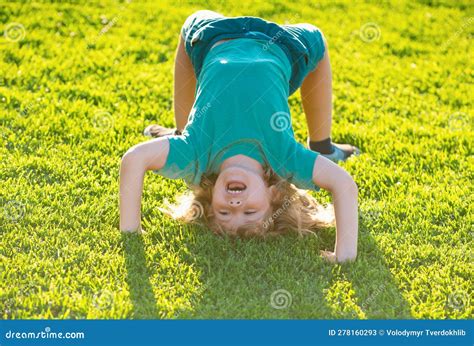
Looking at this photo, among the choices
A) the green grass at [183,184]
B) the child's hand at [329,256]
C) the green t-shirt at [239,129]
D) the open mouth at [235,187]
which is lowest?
the green grass at [183,184]

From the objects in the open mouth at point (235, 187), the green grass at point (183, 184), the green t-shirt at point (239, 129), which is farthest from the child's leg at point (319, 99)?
the open mouth at point (235, 187)

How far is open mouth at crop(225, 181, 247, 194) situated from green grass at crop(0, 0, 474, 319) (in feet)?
1.24

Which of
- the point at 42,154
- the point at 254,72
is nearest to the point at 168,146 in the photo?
the point at 254,72

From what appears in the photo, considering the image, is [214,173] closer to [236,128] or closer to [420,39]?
[236,128]

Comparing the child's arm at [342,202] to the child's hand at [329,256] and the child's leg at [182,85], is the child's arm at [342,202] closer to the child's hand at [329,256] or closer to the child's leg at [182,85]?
the child's hand at [329,256]

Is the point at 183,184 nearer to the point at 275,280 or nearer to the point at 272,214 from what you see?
the point at 272,214

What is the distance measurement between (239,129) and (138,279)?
1.03 meters

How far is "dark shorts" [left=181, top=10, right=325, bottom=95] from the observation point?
500 cm

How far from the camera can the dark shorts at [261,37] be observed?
197 inches

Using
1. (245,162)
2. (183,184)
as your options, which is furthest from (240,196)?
(183,184)

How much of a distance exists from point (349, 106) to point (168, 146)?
2.53m

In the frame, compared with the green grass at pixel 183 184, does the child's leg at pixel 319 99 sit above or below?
above

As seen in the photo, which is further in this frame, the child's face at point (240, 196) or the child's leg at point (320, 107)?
the child's leg at point (320, 107)

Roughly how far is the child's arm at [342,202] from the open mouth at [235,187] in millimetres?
420
